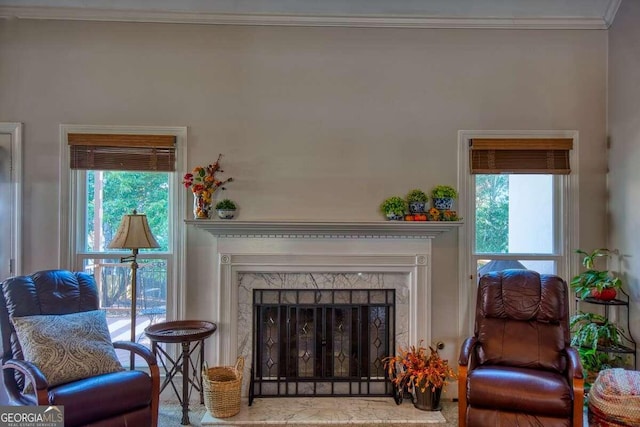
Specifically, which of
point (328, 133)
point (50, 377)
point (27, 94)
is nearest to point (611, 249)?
point (328, 133)

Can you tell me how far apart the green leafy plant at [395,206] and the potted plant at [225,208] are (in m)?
1.26

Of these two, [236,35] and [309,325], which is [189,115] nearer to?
[236,35]

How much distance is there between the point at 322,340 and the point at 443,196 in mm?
1556

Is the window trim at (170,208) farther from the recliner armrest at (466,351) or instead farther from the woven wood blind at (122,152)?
the recliner armrest at (466,351)

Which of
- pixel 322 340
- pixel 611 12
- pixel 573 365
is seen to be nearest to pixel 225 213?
pixel 322 340

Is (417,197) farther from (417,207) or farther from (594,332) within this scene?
(594,332)

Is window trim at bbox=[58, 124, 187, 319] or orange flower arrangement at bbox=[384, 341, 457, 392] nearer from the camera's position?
orange flower arrangement at bbox=[384, 341, 457, 392]

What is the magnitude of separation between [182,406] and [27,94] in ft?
9.26

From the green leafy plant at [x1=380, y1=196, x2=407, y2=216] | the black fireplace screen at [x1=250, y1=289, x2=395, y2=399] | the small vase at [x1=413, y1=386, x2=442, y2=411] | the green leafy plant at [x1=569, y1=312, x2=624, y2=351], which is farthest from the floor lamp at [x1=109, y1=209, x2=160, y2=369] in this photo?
the green leafy plant at [x1=569, y1=312, x2=624, y2=351]

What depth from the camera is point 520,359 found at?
2.60 metres

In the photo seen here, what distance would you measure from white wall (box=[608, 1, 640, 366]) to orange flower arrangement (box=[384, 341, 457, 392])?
1597 millimetres

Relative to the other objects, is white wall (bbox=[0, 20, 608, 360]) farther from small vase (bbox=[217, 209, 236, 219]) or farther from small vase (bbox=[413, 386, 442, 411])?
small vase (bbox=[413, 386, 442, 411])

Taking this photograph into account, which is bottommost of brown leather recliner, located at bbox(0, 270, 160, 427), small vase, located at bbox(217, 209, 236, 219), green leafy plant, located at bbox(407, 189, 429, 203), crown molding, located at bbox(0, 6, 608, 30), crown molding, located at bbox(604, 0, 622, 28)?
brown leather recliner, located at bbox(0, 270, 160, 427)

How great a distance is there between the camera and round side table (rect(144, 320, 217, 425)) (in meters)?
2.69
